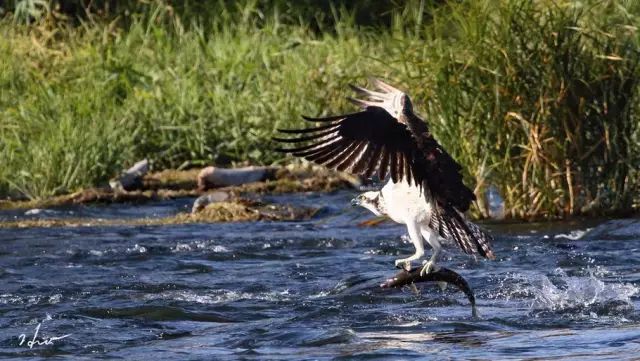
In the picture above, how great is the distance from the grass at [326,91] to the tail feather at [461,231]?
2685mm

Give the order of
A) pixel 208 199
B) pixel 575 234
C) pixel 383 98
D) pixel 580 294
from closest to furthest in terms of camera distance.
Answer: pixel 383 98 < pixel 580 294 < pixel 575 234 < pixel 208 199

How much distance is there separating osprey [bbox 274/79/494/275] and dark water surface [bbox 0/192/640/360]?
0.45 m

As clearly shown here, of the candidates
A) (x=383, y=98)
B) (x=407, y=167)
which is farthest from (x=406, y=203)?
(x=383, y=98)

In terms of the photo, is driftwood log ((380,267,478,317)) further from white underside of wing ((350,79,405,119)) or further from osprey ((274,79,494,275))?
white underside of wing ((350,79,405,119))

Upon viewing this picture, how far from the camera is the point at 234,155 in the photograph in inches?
503

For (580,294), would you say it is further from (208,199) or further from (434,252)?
(208,199)

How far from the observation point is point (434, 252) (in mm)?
6793

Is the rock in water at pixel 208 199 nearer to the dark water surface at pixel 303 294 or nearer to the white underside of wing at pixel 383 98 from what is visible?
the dark water surface at pixel 303 294

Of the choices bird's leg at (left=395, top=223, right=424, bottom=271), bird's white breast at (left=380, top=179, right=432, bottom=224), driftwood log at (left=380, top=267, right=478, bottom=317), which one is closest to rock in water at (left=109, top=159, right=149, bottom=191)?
bird's white breast at (left=380, top=179, right=432, bottom=224)

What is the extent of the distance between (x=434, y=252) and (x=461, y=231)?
175 mm

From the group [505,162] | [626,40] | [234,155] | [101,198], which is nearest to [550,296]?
[505,162]

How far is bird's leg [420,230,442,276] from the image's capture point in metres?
6.54

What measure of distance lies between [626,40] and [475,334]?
3695 millimetres
